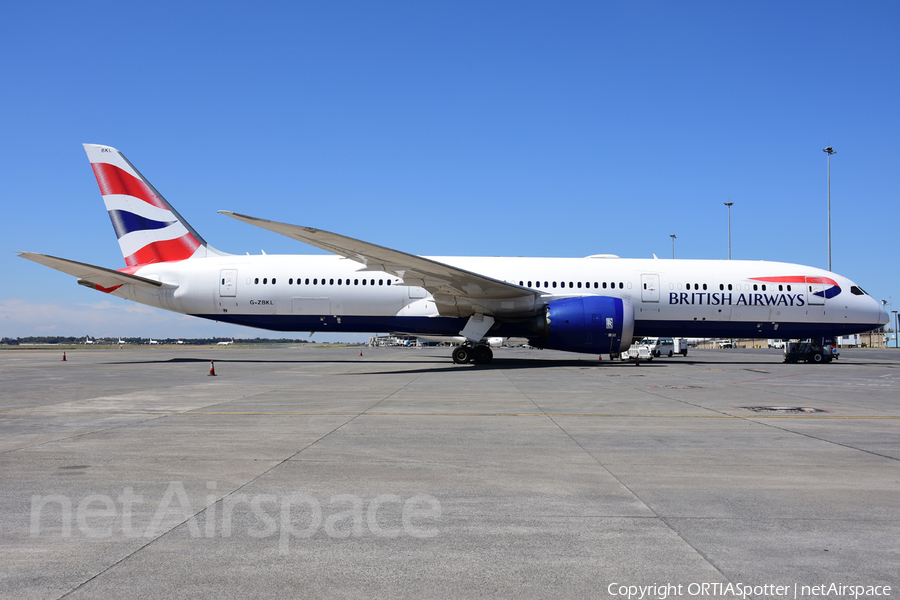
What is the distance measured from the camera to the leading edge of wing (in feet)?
53.9

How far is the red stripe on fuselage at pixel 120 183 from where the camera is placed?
2358 cm

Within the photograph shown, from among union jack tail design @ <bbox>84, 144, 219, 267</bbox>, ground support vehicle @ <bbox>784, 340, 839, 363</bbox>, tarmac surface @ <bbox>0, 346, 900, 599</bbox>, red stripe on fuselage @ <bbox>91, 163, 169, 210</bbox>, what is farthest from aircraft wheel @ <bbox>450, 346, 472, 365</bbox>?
ground support vehicle @ <bbox>784, 340, 839, 363</bbox>

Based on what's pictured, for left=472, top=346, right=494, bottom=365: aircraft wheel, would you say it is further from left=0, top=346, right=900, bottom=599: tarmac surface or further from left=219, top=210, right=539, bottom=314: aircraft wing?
left=0, top=346, right=900, bottom=599: tarmac surface

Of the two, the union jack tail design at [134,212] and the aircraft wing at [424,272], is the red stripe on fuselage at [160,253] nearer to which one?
the union jack tail design at [134,212]

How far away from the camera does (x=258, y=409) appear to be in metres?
9.27

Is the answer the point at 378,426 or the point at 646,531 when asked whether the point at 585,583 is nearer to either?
the point at 646,531

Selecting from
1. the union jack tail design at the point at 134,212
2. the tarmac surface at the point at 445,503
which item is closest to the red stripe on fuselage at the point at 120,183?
the union jack tail design at the point at 134,212

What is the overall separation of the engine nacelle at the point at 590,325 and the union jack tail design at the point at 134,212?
1526 centimetres

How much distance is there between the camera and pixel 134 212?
→ 2388 centimetres

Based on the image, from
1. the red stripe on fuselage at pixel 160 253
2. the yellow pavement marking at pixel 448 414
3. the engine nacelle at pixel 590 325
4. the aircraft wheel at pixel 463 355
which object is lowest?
the yellow pavement marking at pixel 448 414

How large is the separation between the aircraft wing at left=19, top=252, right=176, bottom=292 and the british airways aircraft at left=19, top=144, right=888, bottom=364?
64 millimetres

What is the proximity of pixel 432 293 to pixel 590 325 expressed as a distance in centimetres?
564

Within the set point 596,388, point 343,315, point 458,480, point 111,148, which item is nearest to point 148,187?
point 111,148

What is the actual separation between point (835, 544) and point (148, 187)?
26.1m
